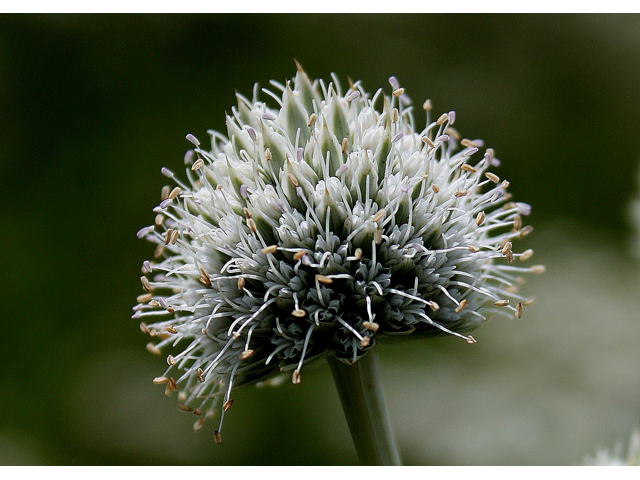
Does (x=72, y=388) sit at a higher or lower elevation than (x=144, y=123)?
lower

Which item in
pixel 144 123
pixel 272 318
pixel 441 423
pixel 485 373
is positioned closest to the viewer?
pixel 272 318

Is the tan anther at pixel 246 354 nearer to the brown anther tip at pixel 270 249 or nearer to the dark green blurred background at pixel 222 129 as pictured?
the brown anther tip at pixel 270 249

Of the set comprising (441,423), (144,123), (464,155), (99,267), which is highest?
(144,123)

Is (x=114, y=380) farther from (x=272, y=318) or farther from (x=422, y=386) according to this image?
(x=272, y=318)

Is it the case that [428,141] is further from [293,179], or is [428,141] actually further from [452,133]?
[293,179]

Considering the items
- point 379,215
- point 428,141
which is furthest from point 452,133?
point 379,215

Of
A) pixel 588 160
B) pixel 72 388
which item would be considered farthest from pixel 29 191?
pixel 588 160
